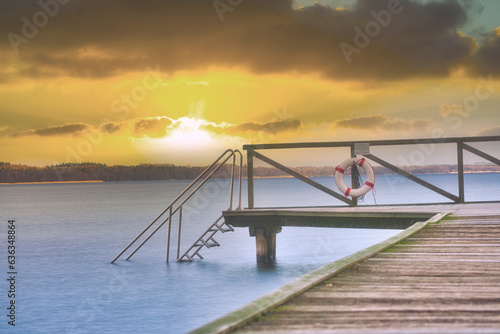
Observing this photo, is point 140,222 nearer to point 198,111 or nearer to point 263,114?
point 198,111

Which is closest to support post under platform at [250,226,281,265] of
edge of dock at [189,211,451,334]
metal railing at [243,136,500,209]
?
metal railing at [243,136,500,209]

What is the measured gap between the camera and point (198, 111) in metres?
45.8

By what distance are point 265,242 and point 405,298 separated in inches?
327

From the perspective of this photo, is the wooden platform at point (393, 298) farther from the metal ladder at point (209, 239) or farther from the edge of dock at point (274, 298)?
the metal ladder at point (209, 239)

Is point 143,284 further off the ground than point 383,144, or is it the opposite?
point 383,144

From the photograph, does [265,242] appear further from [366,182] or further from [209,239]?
[366,182]

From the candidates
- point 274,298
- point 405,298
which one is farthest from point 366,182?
point 274,298

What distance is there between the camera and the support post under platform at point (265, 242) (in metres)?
10.3

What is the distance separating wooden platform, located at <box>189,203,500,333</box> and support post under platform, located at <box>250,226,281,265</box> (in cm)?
641

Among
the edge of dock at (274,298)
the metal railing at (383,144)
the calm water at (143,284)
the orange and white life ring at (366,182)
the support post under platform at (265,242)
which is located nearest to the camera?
the edge of dock at (274,298)

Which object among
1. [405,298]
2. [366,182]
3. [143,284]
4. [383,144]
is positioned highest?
[383,144]

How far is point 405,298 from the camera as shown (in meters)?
2.51

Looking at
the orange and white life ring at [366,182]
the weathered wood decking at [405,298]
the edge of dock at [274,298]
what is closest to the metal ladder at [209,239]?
the orange and white life ring at [366,182]

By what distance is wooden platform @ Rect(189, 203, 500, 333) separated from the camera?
2.09 metres
